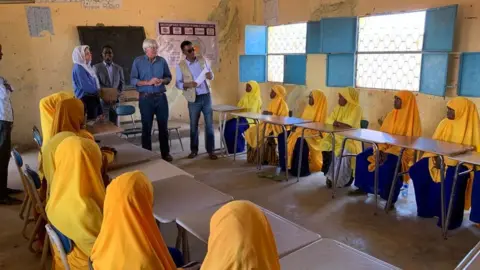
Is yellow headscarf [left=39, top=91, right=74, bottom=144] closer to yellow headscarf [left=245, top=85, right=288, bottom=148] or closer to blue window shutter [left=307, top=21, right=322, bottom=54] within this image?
yellow headscarf [left=245, top=85, right=288, bottom=148]

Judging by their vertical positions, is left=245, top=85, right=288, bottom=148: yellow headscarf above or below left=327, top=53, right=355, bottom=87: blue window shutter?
below

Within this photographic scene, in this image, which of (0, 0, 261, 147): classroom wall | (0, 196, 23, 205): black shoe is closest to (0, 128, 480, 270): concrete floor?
(0, 196, 23, 205): black shoe

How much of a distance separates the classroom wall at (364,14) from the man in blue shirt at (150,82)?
7.99 ft

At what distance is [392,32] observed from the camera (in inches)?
193

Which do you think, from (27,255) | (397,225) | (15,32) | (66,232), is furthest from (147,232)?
(15,32)

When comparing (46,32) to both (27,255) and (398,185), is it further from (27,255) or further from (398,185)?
(398,185)

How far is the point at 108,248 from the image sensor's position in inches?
53.5

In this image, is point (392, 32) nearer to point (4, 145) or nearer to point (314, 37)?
point (314, 37)

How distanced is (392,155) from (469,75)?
1.40 meters

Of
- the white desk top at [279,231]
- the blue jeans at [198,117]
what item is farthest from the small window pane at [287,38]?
the white desk top at [279,231]

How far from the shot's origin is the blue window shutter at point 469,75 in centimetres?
391

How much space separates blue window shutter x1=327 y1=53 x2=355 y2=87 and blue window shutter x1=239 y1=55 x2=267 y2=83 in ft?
5.24

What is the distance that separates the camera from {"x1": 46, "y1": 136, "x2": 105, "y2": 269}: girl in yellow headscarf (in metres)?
1.70

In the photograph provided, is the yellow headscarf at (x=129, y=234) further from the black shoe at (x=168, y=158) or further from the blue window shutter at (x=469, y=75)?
the blue window shutter at (x=469, y=75)
